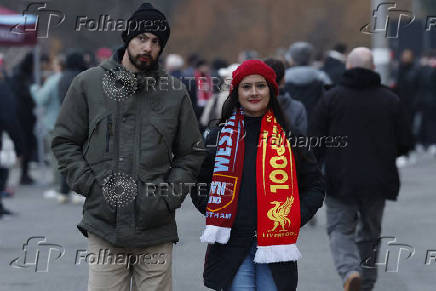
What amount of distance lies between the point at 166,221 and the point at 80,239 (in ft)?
18.1

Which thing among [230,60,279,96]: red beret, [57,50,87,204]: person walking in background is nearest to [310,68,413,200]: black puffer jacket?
[230,60,279,96]: red beret

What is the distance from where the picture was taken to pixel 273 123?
194 inches

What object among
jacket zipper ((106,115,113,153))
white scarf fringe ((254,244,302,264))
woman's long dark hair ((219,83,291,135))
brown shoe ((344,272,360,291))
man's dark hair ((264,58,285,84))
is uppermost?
man's dark hair ((264,58,285,84))

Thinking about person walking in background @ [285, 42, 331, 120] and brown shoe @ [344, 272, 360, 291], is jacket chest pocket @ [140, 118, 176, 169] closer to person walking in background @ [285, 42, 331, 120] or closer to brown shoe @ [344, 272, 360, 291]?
brown shoe @ [344, 272, 360, 291]

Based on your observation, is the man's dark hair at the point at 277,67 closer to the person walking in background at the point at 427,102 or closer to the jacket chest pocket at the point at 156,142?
the jacket chest pocket at the point at 156,142

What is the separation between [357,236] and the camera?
290 inches

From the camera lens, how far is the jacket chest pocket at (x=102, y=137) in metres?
4.68

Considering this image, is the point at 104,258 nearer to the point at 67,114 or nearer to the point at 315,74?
the point at 67,114

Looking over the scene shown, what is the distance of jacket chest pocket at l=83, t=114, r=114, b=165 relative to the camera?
4.68 metres

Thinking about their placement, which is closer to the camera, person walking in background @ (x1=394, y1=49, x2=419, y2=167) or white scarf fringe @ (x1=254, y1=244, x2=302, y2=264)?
white scarf fringe @ (x1=254, y1=244, x2=302, y2=264)

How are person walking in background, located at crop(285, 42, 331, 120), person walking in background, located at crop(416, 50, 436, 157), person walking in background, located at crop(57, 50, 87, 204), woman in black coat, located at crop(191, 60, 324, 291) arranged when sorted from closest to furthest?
1. woman in black coat, located at crop(191, 60, 324, 291)
2. person walking in background, located at crop(285, 42, 331, 120)
3. person walking in background, located at crop(57, 50, 87, 204)
4. person walking in background, located at crop(416, 50, 436, 157)

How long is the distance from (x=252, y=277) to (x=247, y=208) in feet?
1.11

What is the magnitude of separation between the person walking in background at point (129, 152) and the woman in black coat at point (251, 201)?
201 millimetres

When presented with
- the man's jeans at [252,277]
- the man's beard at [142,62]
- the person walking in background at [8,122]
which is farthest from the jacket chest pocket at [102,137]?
the person walking in background at [8,122]
